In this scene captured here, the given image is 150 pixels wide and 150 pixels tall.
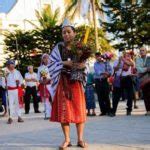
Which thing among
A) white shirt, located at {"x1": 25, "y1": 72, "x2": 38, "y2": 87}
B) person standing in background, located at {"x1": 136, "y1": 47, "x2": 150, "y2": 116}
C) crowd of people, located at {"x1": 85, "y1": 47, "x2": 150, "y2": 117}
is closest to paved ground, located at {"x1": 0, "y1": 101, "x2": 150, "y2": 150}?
person standing in background, located at {"x1": 136, "y1": 47, "x2": 150, "y2": 116}

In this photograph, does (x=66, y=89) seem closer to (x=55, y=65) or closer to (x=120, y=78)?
(x=55, y=65)

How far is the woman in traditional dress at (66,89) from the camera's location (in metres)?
7.95

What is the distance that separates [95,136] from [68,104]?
1703mm

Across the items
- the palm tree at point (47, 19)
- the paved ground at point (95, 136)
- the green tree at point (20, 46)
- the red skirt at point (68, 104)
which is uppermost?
the palm tree at point (47, 19)

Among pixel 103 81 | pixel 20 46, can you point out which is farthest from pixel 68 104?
pixel 20 46

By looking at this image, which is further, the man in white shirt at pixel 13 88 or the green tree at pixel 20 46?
the green tree at pixel 20 46

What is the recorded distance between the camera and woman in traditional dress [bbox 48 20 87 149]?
7949 millimetres

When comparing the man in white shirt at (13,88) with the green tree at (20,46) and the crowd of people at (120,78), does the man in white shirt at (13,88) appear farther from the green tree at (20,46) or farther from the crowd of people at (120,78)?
the green tree at (20,46)

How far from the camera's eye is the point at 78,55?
25.8 feet

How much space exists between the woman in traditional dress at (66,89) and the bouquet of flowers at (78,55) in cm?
5

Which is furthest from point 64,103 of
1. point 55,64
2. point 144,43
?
point 144,43

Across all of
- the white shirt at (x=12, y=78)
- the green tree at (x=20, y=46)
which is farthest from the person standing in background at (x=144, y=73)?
the green tree at (x=20, y=46)

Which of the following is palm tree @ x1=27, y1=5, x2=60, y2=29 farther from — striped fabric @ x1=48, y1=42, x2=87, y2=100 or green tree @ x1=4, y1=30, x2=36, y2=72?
striped fabric @ x1=48, y1=42, x2=87, y2=100

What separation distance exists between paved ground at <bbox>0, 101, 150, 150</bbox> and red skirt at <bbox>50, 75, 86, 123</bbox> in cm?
46
